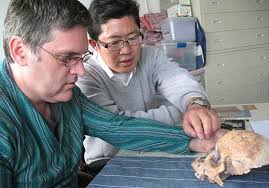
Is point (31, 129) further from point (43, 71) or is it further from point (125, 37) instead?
point (125, 37)

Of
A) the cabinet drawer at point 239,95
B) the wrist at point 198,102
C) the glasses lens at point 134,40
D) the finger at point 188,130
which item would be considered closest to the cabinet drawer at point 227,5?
the cabinet drawer at point 239,95

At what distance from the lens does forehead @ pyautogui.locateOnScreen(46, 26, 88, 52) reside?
0.94 m

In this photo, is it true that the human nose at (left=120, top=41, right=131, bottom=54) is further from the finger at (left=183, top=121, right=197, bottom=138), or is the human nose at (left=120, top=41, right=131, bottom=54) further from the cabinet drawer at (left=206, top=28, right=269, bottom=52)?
the cabinet drawer at (left=206, top=28, right=269, bottom=52)

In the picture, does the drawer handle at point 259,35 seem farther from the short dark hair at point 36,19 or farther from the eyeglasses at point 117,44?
the short dark hair at point 36,19

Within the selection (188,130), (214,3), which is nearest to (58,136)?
(188,130)

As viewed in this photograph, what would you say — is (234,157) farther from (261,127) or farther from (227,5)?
(227,5)

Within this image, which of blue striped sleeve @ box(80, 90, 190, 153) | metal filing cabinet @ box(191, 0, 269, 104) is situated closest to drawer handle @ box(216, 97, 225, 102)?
metal filing cabinet @ box(191, 0, 269, 104)

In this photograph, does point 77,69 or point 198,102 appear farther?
point 198,102

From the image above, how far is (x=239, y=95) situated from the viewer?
3164 mm

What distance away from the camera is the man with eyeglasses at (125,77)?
1442 mm

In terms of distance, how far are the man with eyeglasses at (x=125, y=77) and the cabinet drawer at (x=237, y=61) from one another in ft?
4.84

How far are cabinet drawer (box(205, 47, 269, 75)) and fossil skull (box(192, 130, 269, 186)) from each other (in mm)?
2165

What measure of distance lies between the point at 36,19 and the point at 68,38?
102 millimetres

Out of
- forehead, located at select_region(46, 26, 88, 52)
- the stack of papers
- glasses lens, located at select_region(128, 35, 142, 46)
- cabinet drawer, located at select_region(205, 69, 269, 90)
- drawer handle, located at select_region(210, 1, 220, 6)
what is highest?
forehead, located at select_region(46, 26, 88, 52)
